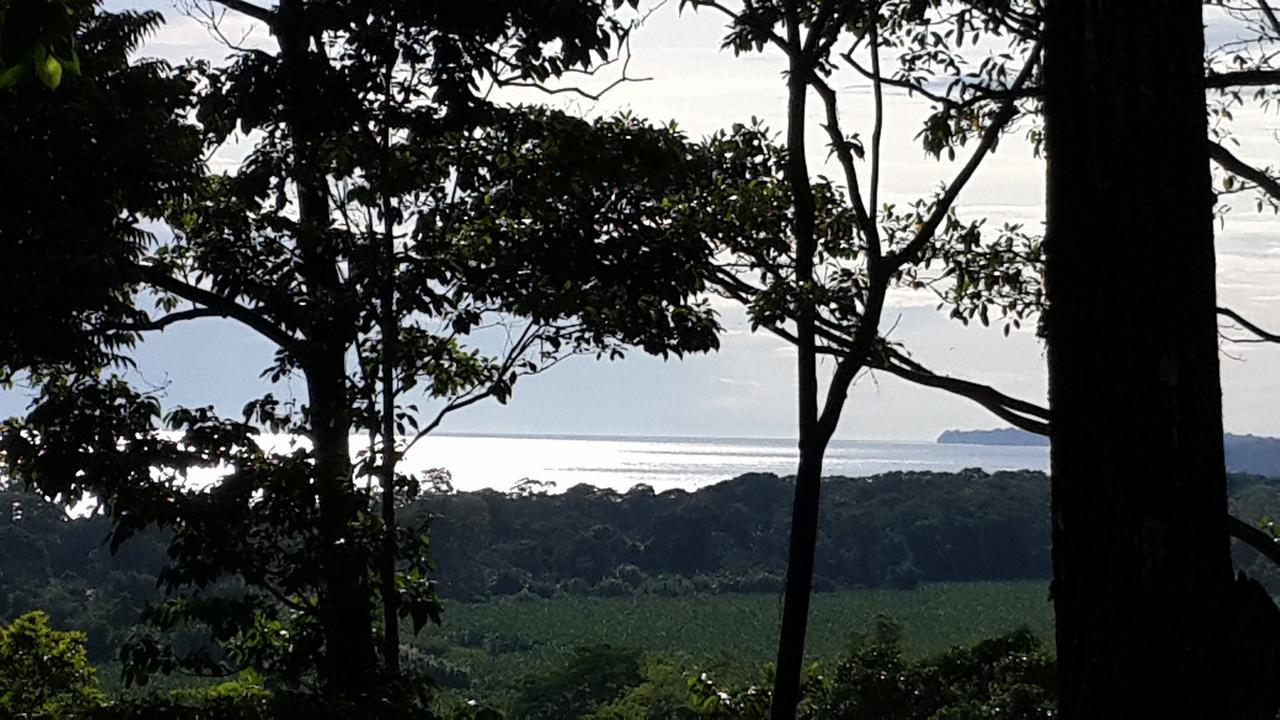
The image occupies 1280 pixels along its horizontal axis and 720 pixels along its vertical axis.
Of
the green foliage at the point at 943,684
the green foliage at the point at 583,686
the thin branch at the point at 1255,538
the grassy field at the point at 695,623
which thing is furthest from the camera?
the grassy field at the point at 695,623

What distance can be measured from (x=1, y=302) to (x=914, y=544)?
34996 millimetres

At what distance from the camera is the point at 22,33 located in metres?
2.06

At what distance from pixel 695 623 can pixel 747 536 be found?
6.24 meters

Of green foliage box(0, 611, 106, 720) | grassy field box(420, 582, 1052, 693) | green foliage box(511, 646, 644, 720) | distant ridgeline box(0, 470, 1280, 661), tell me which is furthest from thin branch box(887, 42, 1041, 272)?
distant ridgeline box(0, 470, 1280, 661)

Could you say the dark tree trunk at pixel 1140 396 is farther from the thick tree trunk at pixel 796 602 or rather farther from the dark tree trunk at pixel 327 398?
the thick tree trunk at pixel 796 602

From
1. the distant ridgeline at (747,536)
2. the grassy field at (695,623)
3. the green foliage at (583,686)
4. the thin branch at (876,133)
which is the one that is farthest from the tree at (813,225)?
the distant ridgeline at (747,536)

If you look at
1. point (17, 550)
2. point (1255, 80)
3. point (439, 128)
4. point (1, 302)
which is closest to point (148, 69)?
point (1, 302)

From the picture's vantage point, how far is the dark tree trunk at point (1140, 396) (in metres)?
3.03

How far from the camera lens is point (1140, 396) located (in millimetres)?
3035

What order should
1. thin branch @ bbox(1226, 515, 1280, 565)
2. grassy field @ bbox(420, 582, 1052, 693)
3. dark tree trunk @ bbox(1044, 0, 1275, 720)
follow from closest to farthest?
dark tree trunk @ bbox(1044, 0, 1275, 720) < thin branch @ bbox(1226, 515, 1280, 565) < grassy field @ bbox(420, 582, 1052, 693)

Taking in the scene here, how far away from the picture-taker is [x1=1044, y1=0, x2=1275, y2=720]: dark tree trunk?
3025 mm

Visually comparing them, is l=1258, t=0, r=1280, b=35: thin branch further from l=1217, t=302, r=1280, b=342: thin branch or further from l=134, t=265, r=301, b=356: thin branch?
l=134, t=265, r=301, b=356: thin branch

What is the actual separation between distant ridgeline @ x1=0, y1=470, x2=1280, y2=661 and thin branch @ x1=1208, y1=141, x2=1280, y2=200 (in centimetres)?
2717

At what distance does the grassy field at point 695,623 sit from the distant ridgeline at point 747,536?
936 mm
